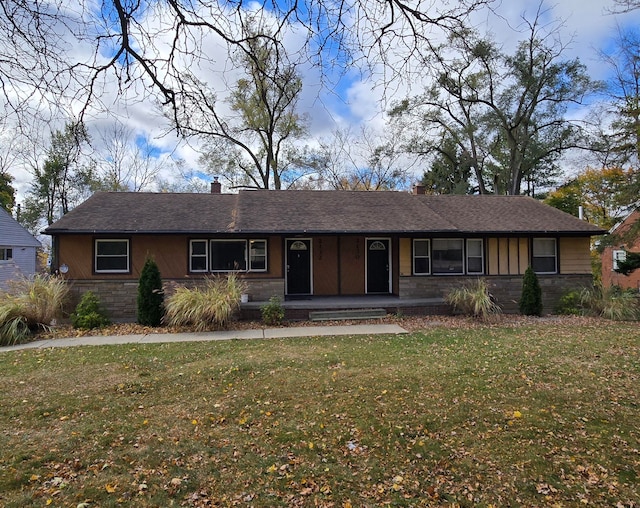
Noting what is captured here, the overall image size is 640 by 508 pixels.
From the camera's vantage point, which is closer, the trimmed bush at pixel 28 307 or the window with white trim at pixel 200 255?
the trimmed bush at pixel 28 307

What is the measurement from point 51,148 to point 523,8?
5087mm

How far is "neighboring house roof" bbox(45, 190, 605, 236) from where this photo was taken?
39.0 ft

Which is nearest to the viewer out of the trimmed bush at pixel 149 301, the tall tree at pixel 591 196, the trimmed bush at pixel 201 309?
the trimmed bush at pixel 201 309

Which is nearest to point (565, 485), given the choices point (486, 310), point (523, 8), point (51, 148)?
point (523, 8)

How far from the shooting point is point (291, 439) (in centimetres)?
364

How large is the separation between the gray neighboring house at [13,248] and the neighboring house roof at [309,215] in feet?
34.1

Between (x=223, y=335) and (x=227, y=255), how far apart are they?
3877 mm

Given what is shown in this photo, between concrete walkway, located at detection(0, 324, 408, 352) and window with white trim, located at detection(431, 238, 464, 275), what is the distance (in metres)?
3.88

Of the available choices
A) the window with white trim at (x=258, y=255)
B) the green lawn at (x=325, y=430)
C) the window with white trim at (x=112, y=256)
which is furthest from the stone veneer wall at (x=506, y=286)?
the window with white trim at (x=112, y=256)

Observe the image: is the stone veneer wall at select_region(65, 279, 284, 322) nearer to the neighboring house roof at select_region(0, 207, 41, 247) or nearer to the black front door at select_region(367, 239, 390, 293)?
the black front door at select_region(367, 239, 390, 293)

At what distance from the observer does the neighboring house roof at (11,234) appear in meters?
20.0

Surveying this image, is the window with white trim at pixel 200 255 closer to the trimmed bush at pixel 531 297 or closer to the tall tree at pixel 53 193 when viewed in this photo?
the trimmed bush at pixel 531 297

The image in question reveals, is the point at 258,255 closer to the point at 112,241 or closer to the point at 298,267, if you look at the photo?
the point at 298,267

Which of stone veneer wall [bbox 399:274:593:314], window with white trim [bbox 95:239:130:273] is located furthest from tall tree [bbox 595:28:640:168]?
window with white trim [bbox 95:239:130:273]
